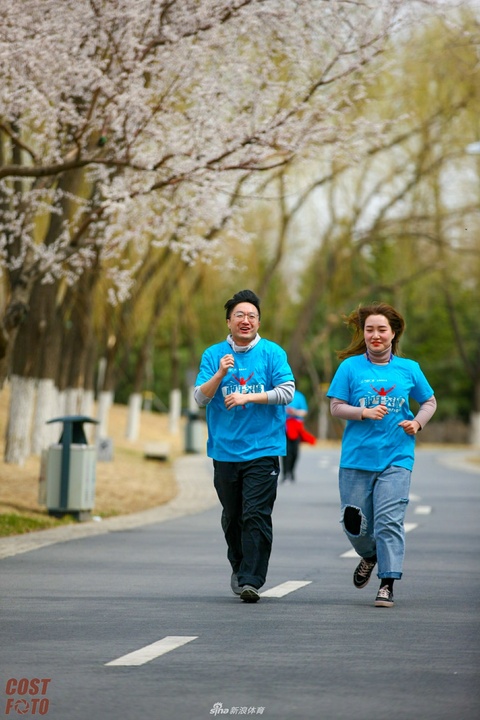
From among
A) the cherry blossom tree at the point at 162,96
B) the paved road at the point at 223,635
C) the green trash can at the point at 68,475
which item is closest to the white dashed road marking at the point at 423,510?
the green trash can at the point at 68,475

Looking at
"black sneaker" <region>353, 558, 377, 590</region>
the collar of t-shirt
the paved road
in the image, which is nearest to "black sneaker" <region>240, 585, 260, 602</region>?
the paved road

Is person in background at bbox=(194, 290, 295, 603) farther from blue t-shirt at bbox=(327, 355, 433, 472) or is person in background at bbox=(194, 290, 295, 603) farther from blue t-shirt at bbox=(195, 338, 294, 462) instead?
blue t-shirt at bbox=(327, 355, 433, 472)

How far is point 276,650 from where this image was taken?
767cm

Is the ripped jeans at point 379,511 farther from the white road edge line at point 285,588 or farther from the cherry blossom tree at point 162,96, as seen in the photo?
the cherry blossom tree at point 162,96

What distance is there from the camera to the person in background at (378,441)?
31.4 ft

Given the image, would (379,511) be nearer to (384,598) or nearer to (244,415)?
(384,598)

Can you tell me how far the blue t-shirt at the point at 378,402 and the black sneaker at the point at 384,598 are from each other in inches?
28.8

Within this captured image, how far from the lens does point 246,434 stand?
32.7 feet

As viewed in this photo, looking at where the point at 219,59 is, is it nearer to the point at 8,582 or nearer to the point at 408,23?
the point at 408,23

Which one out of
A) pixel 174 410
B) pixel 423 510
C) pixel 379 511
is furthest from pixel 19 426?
pixel 174 410

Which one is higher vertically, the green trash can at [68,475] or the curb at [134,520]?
the green trash can at [68,475]

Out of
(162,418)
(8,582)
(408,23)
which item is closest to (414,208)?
(162,418)

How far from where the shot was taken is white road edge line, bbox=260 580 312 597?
1031 centimetres

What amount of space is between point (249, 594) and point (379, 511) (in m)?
0.95
